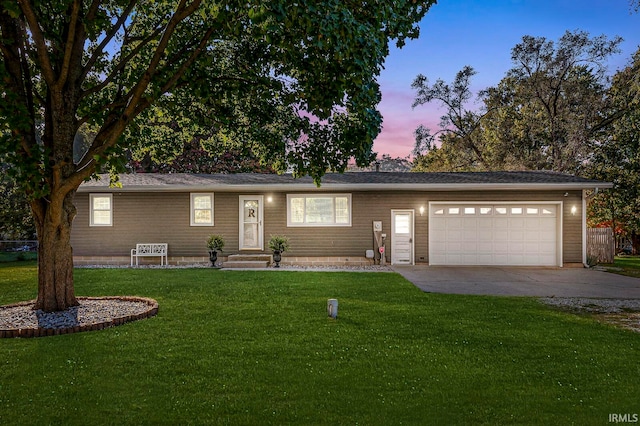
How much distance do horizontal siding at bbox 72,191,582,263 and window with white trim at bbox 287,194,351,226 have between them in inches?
7.2

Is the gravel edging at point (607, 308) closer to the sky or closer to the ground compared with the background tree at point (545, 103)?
closer to the ground

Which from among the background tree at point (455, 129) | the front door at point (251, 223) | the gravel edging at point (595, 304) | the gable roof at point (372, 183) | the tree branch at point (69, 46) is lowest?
the gravel edging at point (595, 304)

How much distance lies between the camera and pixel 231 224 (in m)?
14.2

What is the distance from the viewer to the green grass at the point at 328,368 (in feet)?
10.4

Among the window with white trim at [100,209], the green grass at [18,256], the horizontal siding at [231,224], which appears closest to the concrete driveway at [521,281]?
the horizontal siding at [231,224]

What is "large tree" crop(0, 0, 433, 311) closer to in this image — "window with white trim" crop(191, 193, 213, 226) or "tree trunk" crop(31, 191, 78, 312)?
"tree trunk" crop(31, 191, 78, 312)

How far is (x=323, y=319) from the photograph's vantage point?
20.0ft

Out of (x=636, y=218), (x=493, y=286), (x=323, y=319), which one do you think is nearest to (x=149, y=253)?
(x=323, y=319)

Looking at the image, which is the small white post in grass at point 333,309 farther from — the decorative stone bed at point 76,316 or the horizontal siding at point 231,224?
the horizontal siding at point 231,224

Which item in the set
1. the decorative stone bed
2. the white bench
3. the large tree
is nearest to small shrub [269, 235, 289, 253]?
the white bench

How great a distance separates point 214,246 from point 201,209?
154 cm

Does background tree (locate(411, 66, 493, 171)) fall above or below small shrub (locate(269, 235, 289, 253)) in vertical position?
above

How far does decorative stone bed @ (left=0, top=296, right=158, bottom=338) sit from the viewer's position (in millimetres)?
5320

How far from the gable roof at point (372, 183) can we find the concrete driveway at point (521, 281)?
103 inches
